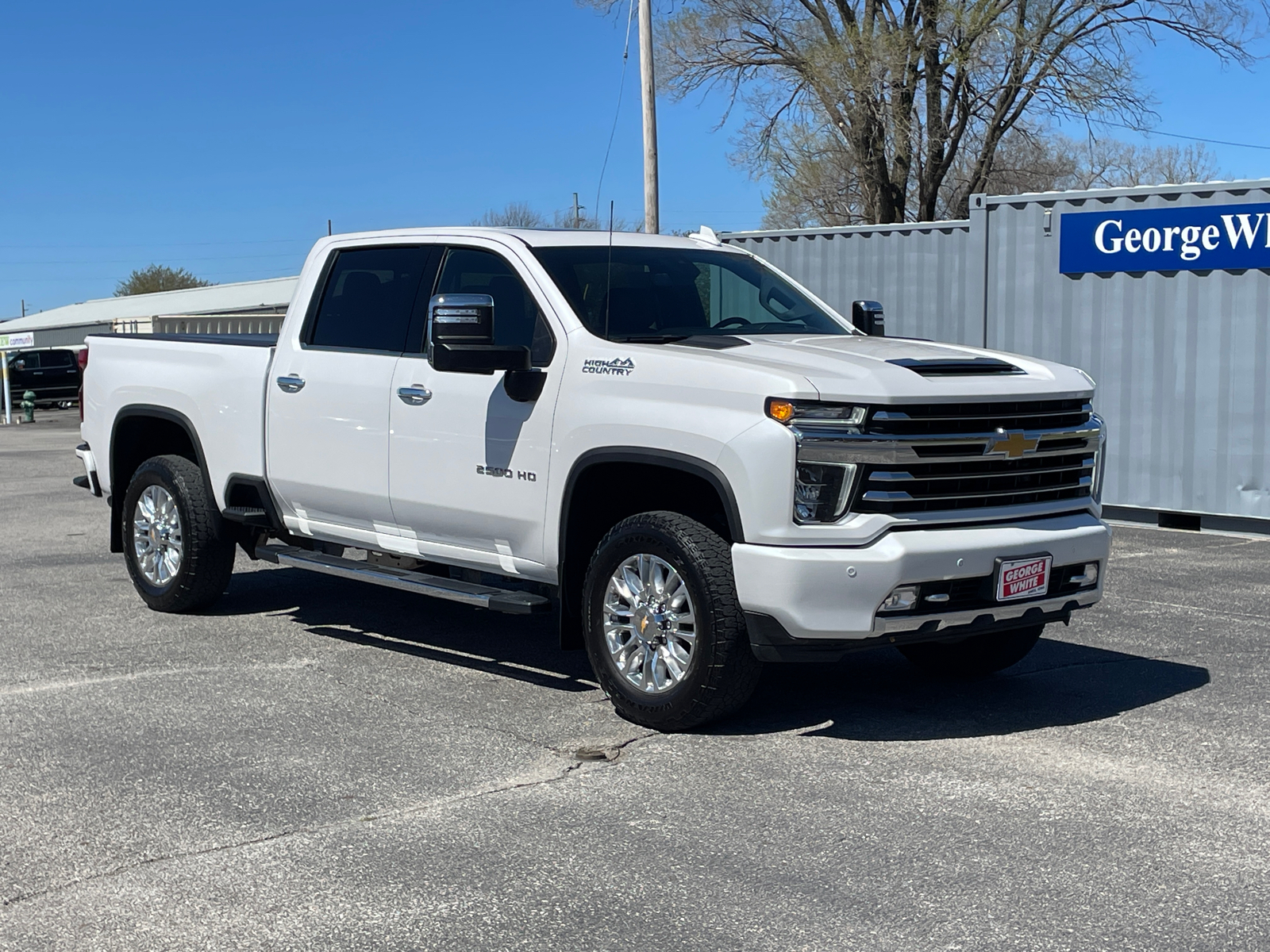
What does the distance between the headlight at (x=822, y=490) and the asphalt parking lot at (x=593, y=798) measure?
955 millimetres

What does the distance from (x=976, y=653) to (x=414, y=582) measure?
2669 millimetres

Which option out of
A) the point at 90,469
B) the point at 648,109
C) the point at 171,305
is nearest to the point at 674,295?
the point at 90,469

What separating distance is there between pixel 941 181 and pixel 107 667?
32195 mm

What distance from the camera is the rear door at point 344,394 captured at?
278 inches

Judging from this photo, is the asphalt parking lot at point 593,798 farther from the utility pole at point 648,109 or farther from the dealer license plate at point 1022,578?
the utility pole at point 648,109

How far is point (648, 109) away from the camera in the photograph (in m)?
21.5

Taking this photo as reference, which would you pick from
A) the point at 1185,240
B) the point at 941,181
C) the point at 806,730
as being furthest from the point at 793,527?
the point at 941,181

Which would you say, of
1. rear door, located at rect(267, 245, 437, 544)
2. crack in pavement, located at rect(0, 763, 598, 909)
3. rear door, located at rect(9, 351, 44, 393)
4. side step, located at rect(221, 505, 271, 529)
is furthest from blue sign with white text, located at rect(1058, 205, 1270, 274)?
rear door, located at rect(9, 351, 44, 393)

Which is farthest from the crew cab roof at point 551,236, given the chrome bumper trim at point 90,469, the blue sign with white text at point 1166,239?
the blue sign with white text at point 1166,239

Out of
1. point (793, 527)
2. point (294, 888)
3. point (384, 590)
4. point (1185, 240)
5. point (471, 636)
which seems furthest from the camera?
point (1185, 240)

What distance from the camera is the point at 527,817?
15.9 ft

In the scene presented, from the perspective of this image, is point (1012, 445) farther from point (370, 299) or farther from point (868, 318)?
point (370, 299)

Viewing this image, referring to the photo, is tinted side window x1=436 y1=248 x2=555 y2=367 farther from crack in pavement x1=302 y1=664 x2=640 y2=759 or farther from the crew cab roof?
crack in pavement x1=302 y1=664 x2=640 y2=759

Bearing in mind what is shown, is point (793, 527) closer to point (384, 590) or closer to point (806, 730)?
point (806, 730)
